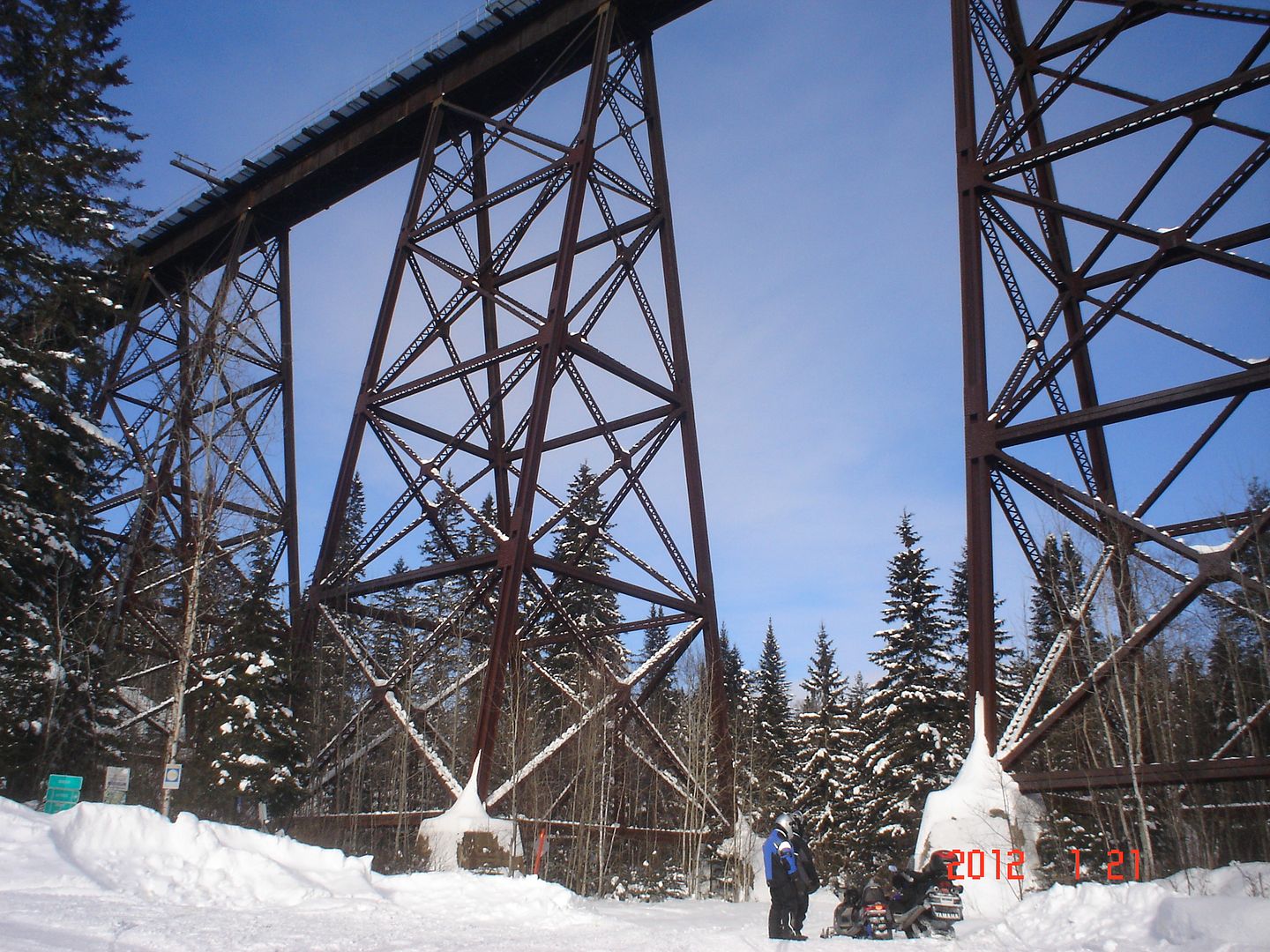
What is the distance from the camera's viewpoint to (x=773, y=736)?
30812 mm

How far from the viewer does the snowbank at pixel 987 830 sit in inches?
337

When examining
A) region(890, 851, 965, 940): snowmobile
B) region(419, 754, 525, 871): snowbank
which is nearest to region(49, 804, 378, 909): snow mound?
region(419, 754, 525, 871): snowbank

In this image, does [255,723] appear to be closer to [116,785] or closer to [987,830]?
[116,785]

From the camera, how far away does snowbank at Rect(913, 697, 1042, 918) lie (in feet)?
28.1

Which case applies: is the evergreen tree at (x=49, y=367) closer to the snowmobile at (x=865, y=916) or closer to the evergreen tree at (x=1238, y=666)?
the snowmobile at (x=865, y=916)

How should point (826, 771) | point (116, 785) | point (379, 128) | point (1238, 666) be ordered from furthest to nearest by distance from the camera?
point (826, 771) < point (379, 128) < point (1238, 666) < point (116, 785)

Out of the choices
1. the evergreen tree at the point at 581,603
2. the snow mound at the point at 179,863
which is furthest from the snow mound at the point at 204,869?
the evergreen tree at the point at 581,603

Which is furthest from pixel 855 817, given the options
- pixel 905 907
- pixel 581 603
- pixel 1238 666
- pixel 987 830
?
pixel 905 907

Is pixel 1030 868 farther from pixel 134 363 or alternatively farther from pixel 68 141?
pixel 134 363

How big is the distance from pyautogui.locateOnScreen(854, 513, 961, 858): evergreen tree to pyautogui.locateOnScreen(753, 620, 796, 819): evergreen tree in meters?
3.76

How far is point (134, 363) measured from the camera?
22.7m

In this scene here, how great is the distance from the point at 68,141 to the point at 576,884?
514 inches

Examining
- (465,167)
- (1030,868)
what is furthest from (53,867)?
(465,167)

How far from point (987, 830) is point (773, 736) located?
74.3ft
